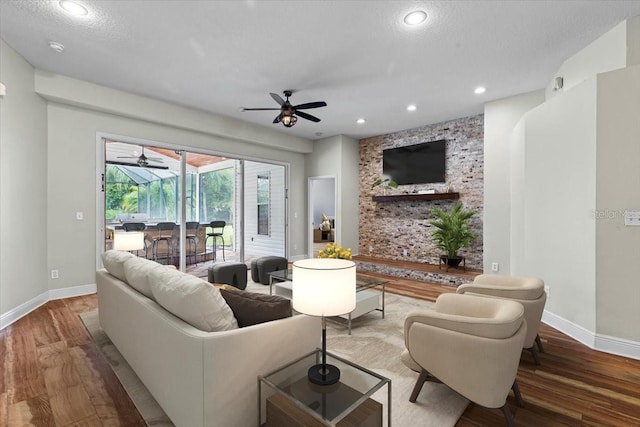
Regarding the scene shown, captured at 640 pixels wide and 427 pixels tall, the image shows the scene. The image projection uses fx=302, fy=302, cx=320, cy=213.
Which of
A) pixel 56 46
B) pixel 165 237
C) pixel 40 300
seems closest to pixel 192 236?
pixel 165 237

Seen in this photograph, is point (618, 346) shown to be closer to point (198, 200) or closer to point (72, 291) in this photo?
point (198, 200)

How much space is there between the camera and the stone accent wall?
569cm

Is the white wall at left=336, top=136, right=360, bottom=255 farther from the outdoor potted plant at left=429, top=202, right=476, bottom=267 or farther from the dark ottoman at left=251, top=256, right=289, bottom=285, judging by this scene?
the outdoor potted plant at left=429, top=202, right=476, bottom=267

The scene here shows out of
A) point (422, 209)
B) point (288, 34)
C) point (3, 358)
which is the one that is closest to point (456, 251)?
point (422, 209)

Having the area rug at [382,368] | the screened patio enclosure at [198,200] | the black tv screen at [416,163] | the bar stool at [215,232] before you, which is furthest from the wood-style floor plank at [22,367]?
the black tv screen at [416,163]

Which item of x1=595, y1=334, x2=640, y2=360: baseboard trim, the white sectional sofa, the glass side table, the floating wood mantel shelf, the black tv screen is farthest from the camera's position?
the black tv screen

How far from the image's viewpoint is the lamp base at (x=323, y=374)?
1.53m

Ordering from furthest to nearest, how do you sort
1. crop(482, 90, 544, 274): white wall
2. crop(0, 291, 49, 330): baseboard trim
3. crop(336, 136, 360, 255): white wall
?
crop(336, 136, 360, 255): white wall, crop(482, 90, 544, 274): white wall, crop(0, 291, 49, 330): baseboard trim

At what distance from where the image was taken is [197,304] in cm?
159

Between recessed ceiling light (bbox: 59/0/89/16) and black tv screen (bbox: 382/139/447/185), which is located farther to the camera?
black tv screen (bbox: 382/139/447/185)

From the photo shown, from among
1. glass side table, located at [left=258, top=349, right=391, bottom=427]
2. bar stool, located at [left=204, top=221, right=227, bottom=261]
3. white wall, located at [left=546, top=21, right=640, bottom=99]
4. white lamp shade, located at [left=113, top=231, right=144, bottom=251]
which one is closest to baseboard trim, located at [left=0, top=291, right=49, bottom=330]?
white lamp shade, located at [left=113, top=231, right=144, bottom=251]

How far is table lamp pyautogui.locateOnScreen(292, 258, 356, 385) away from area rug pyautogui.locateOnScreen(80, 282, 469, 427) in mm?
643

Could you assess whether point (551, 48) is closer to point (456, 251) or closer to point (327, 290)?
point (456, 251)

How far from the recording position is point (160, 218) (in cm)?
536
